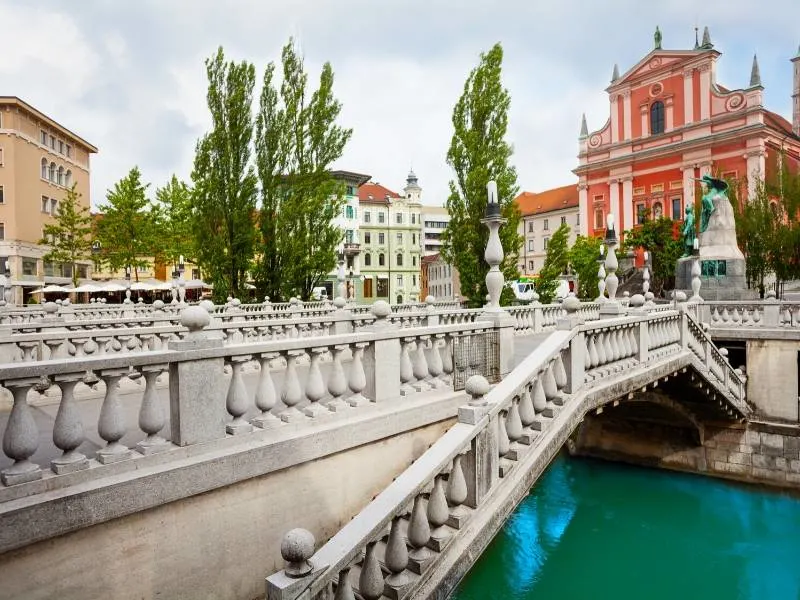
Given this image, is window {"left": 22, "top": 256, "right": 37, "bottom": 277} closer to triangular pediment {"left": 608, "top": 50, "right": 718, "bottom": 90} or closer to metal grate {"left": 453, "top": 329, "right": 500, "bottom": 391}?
metal grate {"left": 453, "top": 329, "right": 500, "bottom": 391}

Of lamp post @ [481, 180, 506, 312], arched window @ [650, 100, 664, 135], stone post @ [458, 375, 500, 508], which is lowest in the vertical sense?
stone post @ [458, 375, 500, 508]

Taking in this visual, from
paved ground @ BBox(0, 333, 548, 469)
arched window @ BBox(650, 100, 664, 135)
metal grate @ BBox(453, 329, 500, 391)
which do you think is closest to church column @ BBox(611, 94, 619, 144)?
arched window @ BBox(650, 100, 664, 135)

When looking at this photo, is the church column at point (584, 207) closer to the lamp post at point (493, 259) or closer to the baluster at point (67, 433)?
the lamp post at point (493, 259)

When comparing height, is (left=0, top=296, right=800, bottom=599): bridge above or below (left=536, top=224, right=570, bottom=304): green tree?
below

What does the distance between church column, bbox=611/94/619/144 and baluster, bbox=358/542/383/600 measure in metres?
50.9

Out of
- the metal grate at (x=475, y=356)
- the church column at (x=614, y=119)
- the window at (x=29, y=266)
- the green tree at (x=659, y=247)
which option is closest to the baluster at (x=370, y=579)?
the metal grate at (x=475, y=356)

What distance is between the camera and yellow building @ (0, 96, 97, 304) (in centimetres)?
3612

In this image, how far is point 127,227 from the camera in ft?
99.1

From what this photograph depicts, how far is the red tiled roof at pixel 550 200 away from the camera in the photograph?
210 feet

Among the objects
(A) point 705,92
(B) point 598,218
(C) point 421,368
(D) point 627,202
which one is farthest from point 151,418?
(B) point 598,218

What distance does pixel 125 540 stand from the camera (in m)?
3.64

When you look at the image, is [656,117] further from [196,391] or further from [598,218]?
[196,391]

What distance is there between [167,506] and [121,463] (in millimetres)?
479

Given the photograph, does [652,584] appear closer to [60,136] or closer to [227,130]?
[227,130]
